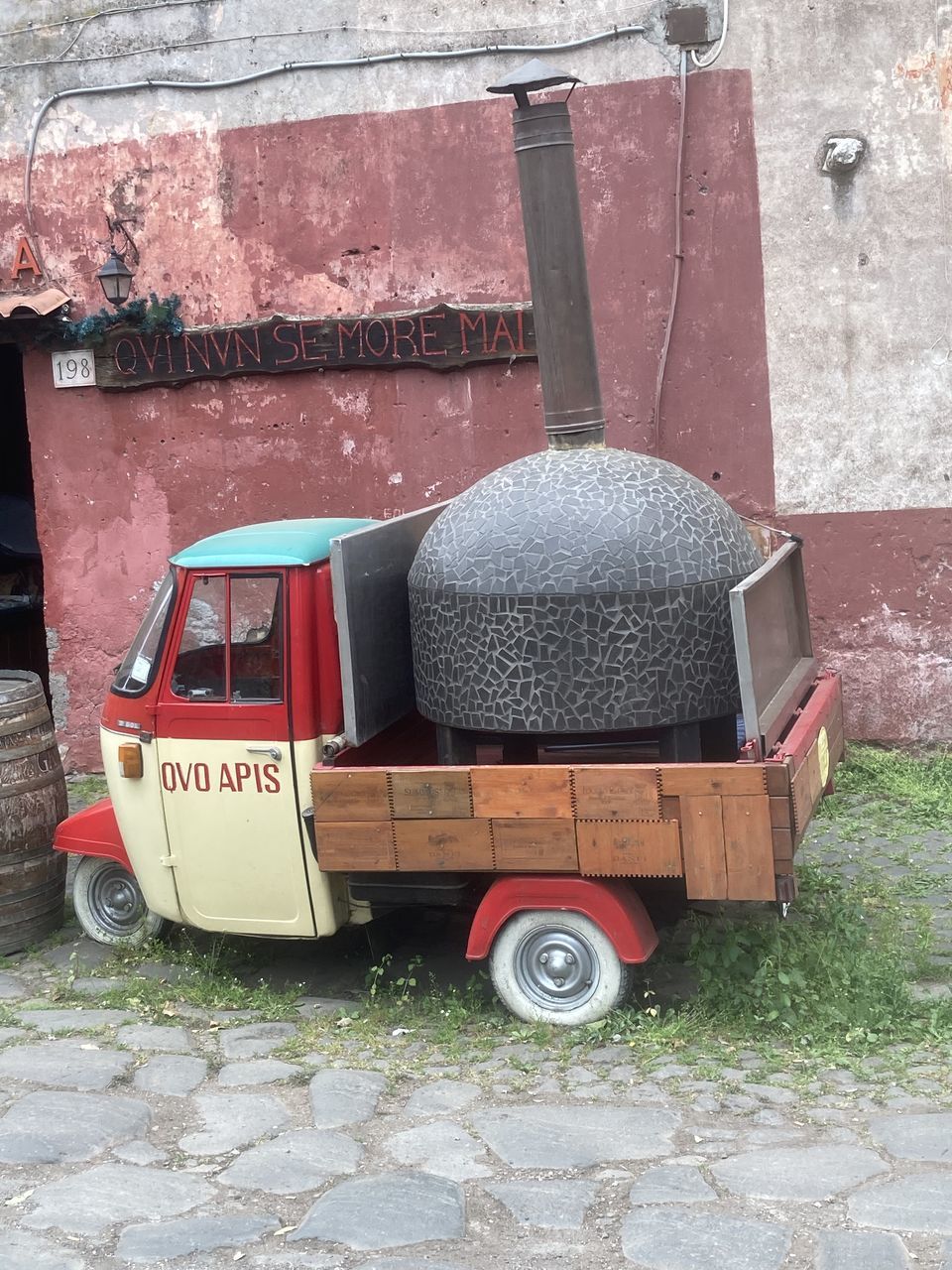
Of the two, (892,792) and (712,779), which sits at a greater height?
(712,779)

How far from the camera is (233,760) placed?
5.24 metres

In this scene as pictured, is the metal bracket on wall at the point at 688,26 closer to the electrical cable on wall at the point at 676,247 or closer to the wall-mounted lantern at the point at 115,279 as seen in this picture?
the electrical cable on wall at the point at 676,247

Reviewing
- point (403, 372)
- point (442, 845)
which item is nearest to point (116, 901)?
point (442, 845)

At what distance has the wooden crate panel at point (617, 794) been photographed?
15.2 ft

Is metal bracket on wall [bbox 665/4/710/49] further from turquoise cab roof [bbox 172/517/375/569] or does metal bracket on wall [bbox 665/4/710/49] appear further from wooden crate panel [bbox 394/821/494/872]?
wooden crate panel [bbox 394/821/494/872]

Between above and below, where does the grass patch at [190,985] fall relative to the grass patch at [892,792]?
above

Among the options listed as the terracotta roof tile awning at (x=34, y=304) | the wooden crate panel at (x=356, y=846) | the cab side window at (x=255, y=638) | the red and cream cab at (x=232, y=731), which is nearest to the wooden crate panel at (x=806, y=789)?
the wooden crate panel at (x=356, y=846)

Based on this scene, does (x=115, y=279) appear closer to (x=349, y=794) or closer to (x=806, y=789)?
(x=349, y=794)

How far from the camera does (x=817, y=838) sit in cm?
712

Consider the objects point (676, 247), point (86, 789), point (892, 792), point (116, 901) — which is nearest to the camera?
point (116, 901)

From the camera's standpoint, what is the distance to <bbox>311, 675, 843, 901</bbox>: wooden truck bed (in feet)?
14.8

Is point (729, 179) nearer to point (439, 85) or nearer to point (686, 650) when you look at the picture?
point (439, 85)

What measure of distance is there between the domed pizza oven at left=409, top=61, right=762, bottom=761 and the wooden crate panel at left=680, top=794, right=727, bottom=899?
386mm

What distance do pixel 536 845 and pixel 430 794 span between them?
0.40m
